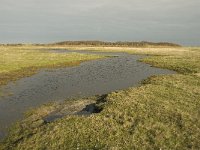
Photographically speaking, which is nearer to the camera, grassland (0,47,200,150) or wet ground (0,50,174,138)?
grassland (0,47,200,150)

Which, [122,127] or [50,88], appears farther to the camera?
[50,88]

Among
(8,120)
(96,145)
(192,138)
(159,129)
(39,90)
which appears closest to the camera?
(96,145)

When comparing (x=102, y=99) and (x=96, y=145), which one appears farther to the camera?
(x=102, y=99)

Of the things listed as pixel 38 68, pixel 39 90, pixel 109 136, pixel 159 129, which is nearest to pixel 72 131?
pixel 109 136

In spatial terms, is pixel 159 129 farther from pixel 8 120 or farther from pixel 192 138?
pixel 8 120

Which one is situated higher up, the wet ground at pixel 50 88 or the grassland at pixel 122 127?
the grassland at pixel 122 127

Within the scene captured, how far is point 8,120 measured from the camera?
25.8m

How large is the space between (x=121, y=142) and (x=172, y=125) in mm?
5095

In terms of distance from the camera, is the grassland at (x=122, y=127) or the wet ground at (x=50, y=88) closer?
the grassland at (x=122, y=127)

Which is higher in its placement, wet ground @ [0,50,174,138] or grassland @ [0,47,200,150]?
grassland @ [0,47,200,150]

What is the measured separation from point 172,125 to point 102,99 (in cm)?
1002

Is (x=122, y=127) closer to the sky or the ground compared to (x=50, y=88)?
closer to the sky

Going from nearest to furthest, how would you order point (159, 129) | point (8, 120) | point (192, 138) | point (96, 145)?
point (96, 145)
point (192, 138)
point (159, 129)
point (8, 120)

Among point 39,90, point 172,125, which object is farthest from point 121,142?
point 39,90
